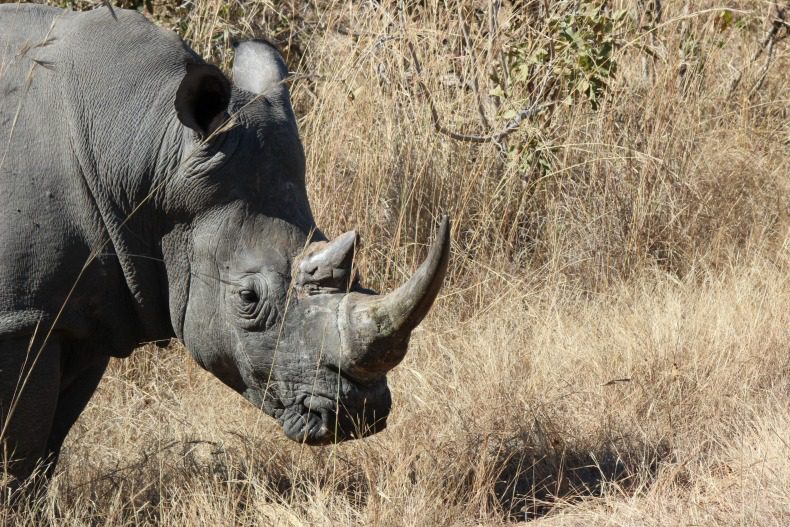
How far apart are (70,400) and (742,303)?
2.96m

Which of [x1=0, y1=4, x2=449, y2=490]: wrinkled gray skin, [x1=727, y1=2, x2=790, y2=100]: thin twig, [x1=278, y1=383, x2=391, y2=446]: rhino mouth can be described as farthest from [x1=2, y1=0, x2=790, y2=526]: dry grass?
[x1=0, y1=4, x2=449, y2=490]: wrinkled gray skin

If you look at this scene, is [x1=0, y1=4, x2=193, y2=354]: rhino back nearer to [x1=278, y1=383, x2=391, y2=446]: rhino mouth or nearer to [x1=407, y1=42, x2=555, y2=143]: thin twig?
[x1=278, y1=383, x2=391, y2=446]: rhino mouth

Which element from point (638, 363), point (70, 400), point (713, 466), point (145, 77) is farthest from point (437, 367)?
point (145, 77)

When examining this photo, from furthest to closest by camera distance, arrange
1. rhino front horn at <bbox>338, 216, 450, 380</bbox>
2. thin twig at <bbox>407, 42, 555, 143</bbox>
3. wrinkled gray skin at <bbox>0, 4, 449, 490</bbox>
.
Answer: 1. thin twig at <bbox>407, 42, 555, 143</bbox>
2. wrinkled gray skin at <bbox>0, 4, 449, 490</bbox>
3. rhino front horn at <bbox>338, 216, 450, 380</bbox>

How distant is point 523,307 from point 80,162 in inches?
109

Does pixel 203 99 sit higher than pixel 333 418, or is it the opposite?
pixel 203 99

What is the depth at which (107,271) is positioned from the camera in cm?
357

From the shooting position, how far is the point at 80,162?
11.4 ft

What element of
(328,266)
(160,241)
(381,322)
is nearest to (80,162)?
(160,241)

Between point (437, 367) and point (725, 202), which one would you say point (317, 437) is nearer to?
point (437, 367)

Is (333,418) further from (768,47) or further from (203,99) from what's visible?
(768,47)

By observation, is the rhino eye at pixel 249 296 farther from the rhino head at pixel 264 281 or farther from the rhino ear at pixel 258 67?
the rhino ear at pixel 258 67

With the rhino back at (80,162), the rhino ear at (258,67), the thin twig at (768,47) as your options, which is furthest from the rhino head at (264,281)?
the thin twig at (768,47)

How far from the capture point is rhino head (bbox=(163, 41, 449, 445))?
3.49 m
